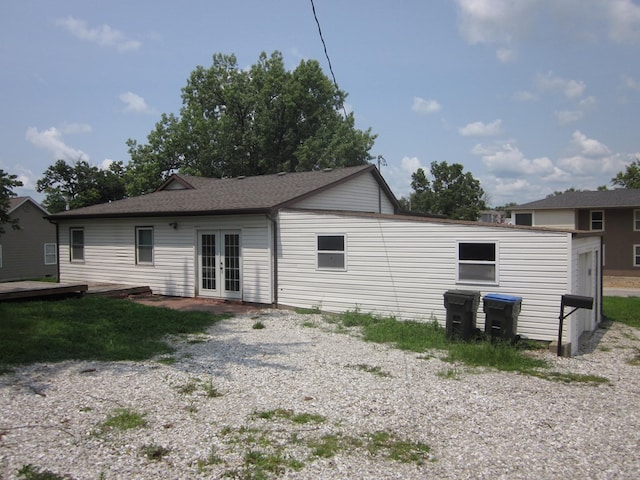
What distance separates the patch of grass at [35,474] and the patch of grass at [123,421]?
2.82 ft

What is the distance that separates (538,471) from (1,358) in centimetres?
699

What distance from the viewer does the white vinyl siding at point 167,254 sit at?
13.1 m

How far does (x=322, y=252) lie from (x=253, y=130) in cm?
2667

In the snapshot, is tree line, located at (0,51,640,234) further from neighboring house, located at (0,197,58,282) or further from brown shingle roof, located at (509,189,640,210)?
brown shingle roof, located at (509,189,640,210)

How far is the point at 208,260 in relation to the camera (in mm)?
14195

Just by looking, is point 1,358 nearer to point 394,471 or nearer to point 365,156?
point 394,471

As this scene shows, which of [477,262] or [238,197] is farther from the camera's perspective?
Result: [238,197]

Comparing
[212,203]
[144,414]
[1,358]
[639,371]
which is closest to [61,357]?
[1,358]

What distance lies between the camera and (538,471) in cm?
409

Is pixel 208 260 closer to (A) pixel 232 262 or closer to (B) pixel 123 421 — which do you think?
(A) pixel 232 262

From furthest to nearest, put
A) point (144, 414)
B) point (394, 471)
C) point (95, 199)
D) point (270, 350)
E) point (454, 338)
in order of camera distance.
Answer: point (95, 199), point (454, 338), point (270, 350), point (144, 414), point (394, 471)

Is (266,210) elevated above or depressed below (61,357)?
above

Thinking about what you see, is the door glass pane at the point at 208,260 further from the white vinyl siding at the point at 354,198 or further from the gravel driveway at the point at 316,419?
the gravel driveway at the point at 316,419

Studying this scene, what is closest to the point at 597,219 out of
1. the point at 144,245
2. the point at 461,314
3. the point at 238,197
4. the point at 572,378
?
the point at 238,197
